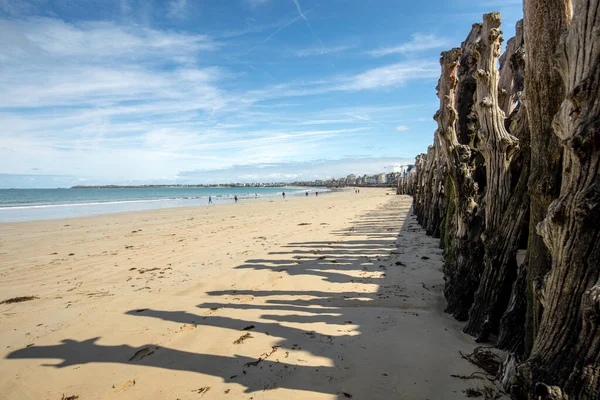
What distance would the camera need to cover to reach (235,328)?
4.01 m

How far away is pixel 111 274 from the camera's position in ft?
23.0

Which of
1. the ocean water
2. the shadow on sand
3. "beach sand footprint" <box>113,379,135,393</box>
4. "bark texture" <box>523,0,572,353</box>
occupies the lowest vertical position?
"beach sand footprint" <box>113,379,135,393</box>

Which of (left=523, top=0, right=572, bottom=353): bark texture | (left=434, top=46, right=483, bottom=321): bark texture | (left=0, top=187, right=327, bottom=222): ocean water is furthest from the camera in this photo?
(left=0, top=187, right=327, bottom=222): ocean water

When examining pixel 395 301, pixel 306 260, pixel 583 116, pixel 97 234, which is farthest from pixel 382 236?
pixel 97 234

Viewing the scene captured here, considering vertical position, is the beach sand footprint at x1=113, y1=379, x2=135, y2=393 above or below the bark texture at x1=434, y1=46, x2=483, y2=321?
below

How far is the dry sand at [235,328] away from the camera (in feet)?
9.59

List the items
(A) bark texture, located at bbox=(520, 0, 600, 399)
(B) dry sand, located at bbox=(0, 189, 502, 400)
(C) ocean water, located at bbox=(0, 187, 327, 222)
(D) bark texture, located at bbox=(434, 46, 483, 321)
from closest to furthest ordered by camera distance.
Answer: (A) bark texture, located at bbox=(520, 0, 600, 399)
(B) dry sand, located at bbox=(0, 189, 502, 400)
(D) bark texture, located at bbox=(434, 46, 483, 321)
(C) ocean water, located at bbox=(0, 187, 327, 222)

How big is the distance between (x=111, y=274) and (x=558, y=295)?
7.66 metres

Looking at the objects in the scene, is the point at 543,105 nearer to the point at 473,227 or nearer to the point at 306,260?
the point at 473,227

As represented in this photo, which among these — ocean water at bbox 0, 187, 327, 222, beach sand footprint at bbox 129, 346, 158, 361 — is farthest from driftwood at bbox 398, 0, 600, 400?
ocean water at bbox 0, 187, 327, 222

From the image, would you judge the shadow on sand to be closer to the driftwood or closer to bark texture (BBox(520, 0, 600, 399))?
the driftwood

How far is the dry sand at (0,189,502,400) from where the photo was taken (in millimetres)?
2924

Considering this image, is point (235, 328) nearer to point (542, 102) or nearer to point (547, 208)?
point (547, 208)

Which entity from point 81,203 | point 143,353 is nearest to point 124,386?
point 143,353
